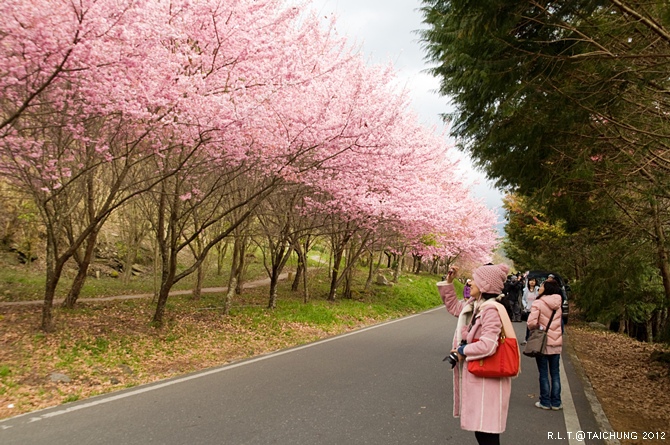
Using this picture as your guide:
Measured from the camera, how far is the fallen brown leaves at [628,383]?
5867 millimetres

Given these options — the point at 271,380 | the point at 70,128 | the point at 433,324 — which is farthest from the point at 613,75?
the point at 433,324

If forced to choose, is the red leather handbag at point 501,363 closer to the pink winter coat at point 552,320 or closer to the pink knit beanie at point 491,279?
the pink knit beanie at point 491,279

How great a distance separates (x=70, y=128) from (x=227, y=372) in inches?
199

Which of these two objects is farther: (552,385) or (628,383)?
(628,383)

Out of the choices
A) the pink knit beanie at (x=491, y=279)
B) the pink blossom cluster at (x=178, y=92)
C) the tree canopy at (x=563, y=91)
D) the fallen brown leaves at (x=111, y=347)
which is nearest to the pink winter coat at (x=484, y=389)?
the pink knit beanie at (x=491, y=279)

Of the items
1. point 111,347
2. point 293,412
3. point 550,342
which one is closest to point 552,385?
point 550,342

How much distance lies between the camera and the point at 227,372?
711cm

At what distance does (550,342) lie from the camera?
5.83m

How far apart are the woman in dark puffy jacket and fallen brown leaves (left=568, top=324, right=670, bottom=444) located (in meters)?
0.77

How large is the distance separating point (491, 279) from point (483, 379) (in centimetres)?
79

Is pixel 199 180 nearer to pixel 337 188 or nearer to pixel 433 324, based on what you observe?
pixel 337 188

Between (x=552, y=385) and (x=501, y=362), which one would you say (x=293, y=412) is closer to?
(x=501, y=362)

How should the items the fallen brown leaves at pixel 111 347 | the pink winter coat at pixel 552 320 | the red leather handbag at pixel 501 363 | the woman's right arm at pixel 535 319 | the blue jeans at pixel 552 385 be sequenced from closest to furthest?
1. the red leather handbag at pixel 501 363
2. the blue jeans at pixel 552 385
3. the pink winter coat at pixel 552 320
4. the woman's right arm at pixel 535 319
5. the fallen brown leaves at pixel 111 347

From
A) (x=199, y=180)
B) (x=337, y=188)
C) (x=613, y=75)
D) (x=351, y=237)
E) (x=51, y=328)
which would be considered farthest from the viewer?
(x=351, y=237)
